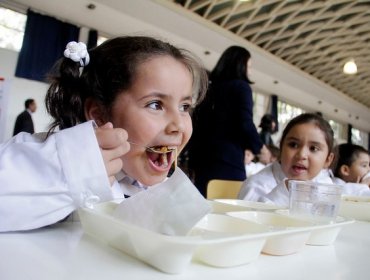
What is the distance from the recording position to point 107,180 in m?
0.47

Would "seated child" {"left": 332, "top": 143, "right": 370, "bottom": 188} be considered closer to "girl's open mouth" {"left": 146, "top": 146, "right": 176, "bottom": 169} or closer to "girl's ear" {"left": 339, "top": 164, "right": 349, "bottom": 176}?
"girl's ear" {"left": 339, "top": 164, "right": 349, "bottom": 176}

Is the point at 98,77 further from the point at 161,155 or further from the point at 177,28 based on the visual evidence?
the point at 177,28

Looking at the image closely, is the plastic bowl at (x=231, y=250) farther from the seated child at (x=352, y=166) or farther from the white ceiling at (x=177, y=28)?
the white ceiling at (x=177, y=28)

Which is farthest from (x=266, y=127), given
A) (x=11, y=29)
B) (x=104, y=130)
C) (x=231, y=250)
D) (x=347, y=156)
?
(x=11, y=29)

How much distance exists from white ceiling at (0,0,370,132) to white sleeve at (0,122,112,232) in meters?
2.06

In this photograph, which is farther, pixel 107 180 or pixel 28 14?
pixel 28 14

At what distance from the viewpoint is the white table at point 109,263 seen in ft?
0.86

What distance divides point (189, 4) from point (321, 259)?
4569mm

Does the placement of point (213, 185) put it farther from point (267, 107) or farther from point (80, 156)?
point (267, 107)

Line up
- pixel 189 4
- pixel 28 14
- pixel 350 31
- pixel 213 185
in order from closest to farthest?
pixel 213 185 < pixel 28 14 < pixel 189 4 < pixel 350 31

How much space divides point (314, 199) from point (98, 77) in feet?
1.77

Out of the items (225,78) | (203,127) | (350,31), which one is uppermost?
(350,31)

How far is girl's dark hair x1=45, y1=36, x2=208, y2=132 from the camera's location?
28.9 inches

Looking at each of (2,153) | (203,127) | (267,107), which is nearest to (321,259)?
(2,153)
